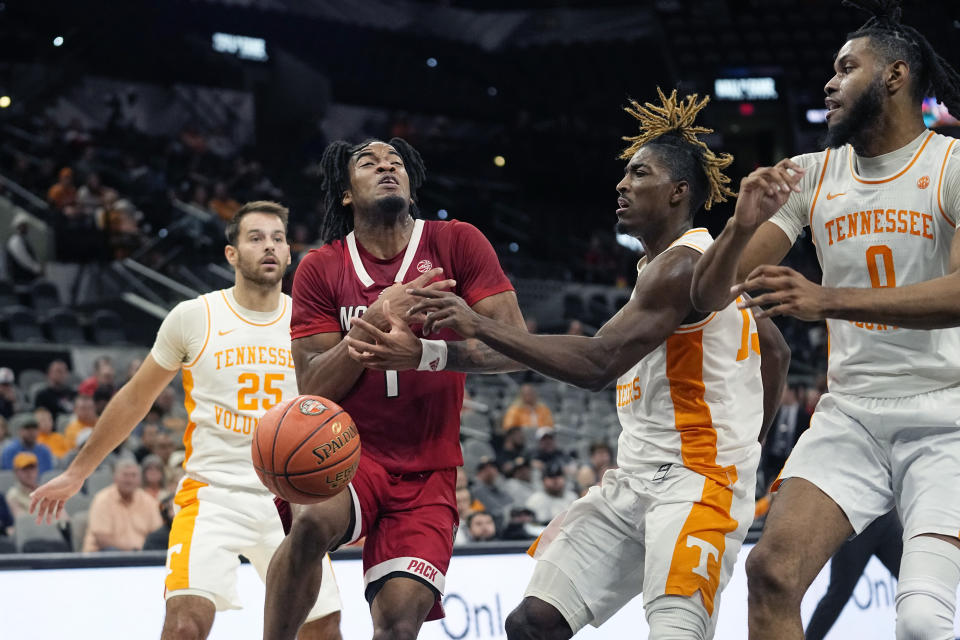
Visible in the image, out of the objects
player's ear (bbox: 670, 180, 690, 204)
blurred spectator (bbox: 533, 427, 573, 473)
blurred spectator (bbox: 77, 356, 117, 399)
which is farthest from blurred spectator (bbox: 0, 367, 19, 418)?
player's ear (bbox: 670, 180, 690, 204)

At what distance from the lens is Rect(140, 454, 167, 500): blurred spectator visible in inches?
340

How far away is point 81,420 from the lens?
9.98 meters

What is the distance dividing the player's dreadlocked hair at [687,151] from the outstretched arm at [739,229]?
0.56 meters

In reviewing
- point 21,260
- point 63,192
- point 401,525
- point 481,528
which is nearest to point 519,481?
point 481,528

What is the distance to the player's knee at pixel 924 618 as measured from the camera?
3135 millimetres

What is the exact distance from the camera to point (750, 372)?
4.00 m

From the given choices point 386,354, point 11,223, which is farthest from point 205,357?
point 11,223

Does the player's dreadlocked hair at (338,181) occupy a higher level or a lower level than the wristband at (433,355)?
higher

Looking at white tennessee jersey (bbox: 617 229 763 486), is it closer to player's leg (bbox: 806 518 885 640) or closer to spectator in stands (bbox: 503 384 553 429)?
player's leg (bbox: 806 518 885 640)

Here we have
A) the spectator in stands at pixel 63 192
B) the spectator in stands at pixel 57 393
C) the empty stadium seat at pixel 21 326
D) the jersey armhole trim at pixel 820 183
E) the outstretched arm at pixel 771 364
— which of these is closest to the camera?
the jersey armhole trim at pixel 820 183

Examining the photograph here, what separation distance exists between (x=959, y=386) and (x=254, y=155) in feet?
62.4

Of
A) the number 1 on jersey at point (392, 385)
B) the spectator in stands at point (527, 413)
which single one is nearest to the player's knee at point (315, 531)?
the number 1 on jersey at point (392, 385)

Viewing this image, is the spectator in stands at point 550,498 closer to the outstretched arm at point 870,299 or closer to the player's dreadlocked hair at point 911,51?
the player's dreadlocked hair at point 911,51

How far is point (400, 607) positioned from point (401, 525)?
0.33 m
